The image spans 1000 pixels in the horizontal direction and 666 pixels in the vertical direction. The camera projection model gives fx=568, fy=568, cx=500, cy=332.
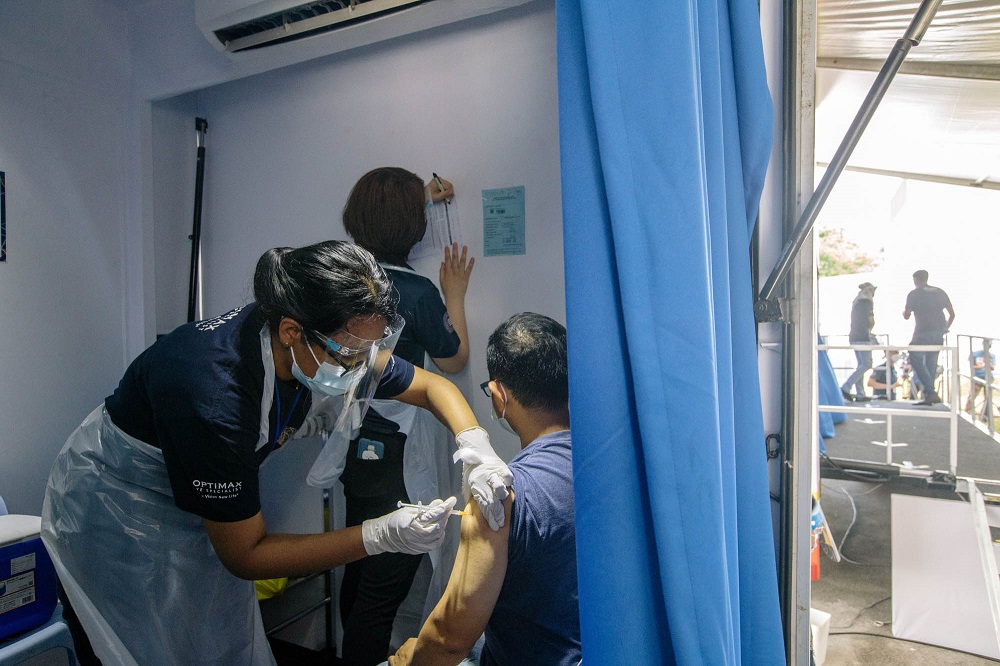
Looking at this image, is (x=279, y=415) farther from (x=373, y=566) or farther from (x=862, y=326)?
(x=862, y=326)

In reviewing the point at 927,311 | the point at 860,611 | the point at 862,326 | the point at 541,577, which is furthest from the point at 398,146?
the point at 862,326

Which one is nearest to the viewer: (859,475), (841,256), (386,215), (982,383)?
(386,215)

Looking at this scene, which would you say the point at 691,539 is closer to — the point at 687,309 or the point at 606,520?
the point at 606,520

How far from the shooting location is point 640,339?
602 millimetres

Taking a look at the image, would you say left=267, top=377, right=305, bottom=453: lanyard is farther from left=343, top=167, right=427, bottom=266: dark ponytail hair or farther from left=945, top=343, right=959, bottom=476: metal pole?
left=945, top=343, right=959, bottom=476: metal pole

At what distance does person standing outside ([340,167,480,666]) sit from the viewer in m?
1.58

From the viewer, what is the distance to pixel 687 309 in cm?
63

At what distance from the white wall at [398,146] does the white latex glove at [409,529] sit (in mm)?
654

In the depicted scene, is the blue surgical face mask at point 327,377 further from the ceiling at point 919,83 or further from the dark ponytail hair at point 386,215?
the ceiling at point 919,83

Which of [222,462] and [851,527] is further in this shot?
[851,527]

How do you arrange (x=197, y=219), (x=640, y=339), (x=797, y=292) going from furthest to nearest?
(x=197, y=219)
(x=797, y=292)
(x=640, y=339)

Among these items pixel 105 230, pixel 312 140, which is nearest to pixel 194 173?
pixel 105 230

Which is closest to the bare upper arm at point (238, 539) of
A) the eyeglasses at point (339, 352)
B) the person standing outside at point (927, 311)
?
the eyeglasses at point (339, 352)

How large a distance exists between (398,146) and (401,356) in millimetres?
688
